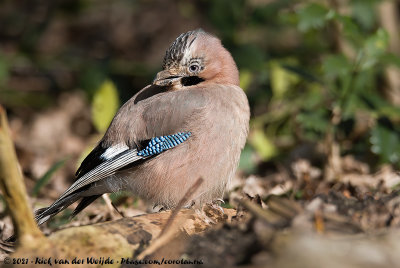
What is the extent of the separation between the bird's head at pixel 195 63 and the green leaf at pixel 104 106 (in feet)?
4.69

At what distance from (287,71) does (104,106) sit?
1.93m

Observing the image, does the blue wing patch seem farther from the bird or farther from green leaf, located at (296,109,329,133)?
green leaf, located at (296,109,329,133)

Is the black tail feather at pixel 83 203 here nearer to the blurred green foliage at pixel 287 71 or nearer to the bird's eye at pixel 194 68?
the bird's eye at pixel 194 68

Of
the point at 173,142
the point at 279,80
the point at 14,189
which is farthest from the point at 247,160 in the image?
the point at 14,189

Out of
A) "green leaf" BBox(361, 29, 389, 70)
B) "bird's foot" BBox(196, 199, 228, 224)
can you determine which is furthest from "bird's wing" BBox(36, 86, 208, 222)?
"green leaf" BBox(361, 29, 389, 70)

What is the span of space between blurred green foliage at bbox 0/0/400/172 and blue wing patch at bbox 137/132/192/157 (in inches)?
59.6

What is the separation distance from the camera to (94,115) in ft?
19.3

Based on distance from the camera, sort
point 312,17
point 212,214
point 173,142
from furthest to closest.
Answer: point 312,17
point 173,142
point 212,214

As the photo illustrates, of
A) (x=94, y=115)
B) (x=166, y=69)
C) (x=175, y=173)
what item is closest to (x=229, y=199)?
(x=175, y=173)

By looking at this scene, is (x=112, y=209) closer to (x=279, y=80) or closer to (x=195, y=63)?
(x=195, y=63)

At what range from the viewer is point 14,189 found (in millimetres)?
2445

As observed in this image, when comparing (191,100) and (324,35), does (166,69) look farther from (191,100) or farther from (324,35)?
(324,35)

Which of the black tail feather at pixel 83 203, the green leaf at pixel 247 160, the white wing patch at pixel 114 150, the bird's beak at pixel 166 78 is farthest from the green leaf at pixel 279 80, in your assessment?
the black tail feather at pixel 83 203

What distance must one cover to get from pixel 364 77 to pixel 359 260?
12.2 feet
